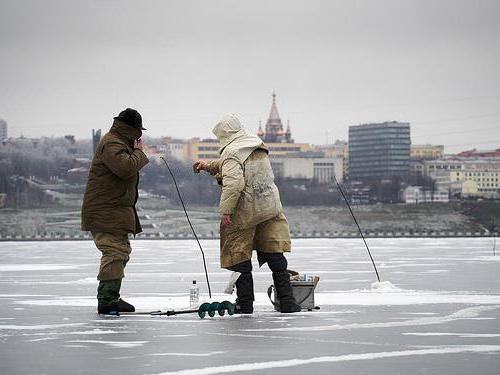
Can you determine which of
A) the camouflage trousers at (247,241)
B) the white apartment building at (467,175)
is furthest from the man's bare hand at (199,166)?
the white apartment building at (467,175)

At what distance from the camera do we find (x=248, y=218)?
1087 cm

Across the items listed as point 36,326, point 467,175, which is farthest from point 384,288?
point 467,175

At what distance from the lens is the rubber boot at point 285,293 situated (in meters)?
10.9

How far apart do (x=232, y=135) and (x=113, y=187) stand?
102 centimetres

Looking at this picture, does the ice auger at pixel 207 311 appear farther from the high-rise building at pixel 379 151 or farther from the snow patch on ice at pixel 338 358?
the high-rise building at pixel 379 151

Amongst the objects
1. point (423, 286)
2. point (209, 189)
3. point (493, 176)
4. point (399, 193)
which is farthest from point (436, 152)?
point (423, 286)

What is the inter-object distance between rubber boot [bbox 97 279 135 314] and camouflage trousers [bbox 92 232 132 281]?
0.05m

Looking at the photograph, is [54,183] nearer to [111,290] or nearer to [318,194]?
[318,194]

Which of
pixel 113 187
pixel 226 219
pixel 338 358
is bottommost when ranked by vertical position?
pixel 338 358

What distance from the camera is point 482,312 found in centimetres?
1057

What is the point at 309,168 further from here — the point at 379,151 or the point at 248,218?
the point at 248,218

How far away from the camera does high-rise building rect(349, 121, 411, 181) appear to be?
16138 centimetres

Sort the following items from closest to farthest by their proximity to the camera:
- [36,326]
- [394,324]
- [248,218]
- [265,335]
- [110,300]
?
[265,335] → [394,324] → [36,326] → [110,300] → [248,218]

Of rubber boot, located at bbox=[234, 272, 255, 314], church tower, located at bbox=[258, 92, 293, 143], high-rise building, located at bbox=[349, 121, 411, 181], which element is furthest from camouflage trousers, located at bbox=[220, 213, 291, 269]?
church tower, located at bbox=[258, 92, 293, 143]
